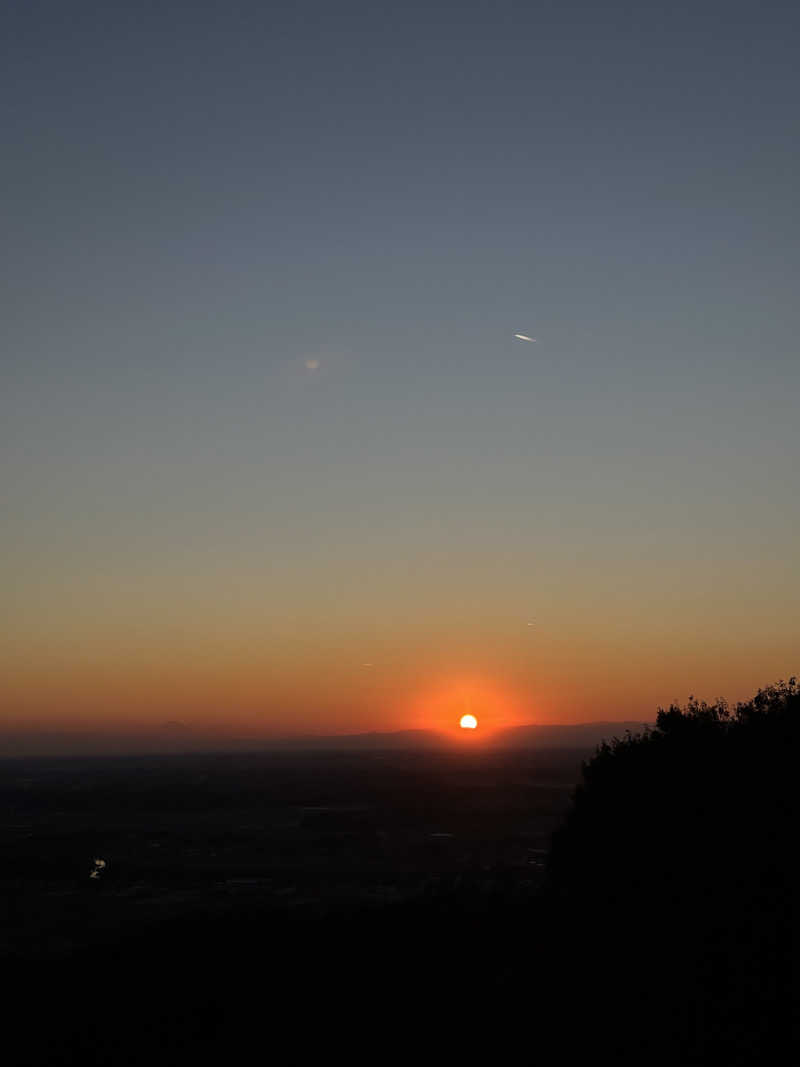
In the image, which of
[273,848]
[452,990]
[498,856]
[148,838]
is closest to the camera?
[452,990]

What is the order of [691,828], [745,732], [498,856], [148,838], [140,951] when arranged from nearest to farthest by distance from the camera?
1. [691,828]
2. [745,732]
3. [140,951]
4. [498,856]
5. [148,838]

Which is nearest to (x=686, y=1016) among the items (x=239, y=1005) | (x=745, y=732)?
(x=745, y=732)

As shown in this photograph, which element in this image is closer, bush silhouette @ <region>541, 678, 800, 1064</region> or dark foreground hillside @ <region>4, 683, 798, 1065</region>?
bush silhouette @ <region>541, 678, 800, 1064</region>

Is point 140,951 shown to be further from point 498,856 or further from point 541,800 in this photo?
point 541,800

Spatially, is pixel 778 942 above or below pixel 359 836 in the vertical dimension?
above

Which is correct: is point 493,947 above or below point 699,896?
below

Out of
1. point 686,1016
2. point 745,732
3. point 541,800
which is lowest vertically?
point 541,800

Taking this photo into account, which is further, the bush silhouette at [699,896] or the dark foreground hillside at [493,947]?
the dark foreground hillside at [493,947]

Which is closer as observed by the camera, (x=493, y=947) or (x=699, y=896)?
(x=699, y=896)
